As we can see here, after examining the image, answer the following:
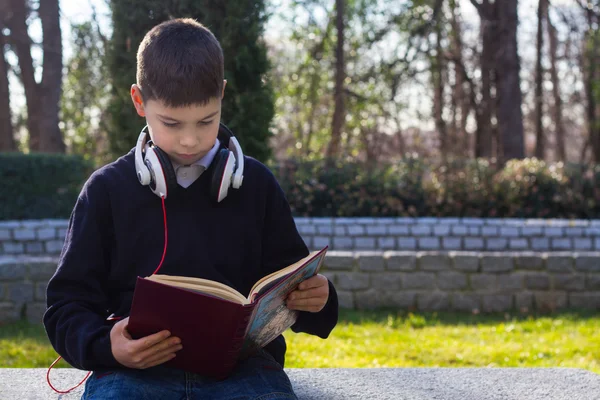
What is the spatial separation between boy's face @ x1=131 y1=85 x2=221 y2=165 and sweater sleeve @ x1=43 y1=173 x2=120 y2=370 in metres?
0.26

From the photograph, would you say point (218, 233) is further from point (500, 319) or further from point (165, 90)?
point (500, 319)

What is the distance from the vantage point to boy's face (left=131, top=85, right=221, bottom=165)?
7.11ft

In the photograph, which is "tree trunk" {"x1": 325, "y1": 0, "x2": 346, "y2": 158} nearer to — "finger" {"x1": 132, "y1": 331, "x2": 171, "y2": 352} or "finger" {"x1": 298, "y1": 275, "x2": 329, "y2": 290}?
"finger" {"x1": 298, "y1": 275, "x2": 329, "y2": 290}

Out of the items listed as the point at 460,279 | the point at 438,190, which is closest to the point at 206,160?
the point at 460,279

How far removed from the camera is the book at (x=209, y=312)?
6.09 ft

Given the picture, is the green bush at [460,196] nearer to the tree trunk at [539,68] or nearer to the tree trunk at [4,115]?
the tree trunk at [4,115]

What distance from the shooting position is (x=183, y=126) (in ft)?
7.16

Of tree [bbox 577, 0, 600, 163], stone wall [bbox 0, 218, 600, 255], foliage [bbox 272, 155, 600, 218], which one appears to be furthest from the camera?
tree [bbox 577, 0, 600, 163]

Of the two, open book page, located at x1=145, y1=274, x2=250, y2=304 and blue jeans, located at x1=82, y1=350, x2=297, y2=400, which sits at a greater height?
open book page, located at x1=145, y1=274, x2=250, y2=304

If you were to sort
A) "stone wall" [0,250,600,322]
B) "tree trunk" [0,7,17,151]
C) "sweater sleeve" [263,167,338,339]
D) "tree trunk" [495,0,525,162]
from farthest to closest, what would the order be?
"tree trunk" [0,7,17,151], "tree trunk" [495,0,525,162], "stone wall" [0,250,600,322], "sweater sleeve" [263,167,338,339]

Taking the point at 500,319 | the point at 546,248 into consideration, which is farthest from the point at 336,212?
the point at 500,319

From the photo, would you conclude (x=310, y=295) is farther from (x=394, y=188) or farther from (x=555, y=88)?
(x=555, y=88)

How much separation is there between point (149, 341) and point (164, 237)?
0.40 meters

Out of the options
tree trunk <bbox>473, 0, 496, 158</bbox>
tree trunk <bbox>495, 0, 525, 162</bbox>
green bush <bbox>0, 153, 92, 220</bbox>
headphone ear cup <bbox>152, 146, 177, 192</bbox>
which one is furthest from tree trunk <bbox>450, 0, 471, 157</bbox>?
headphone ear cup <bbox>152, 146, 177, 192</bbox>
